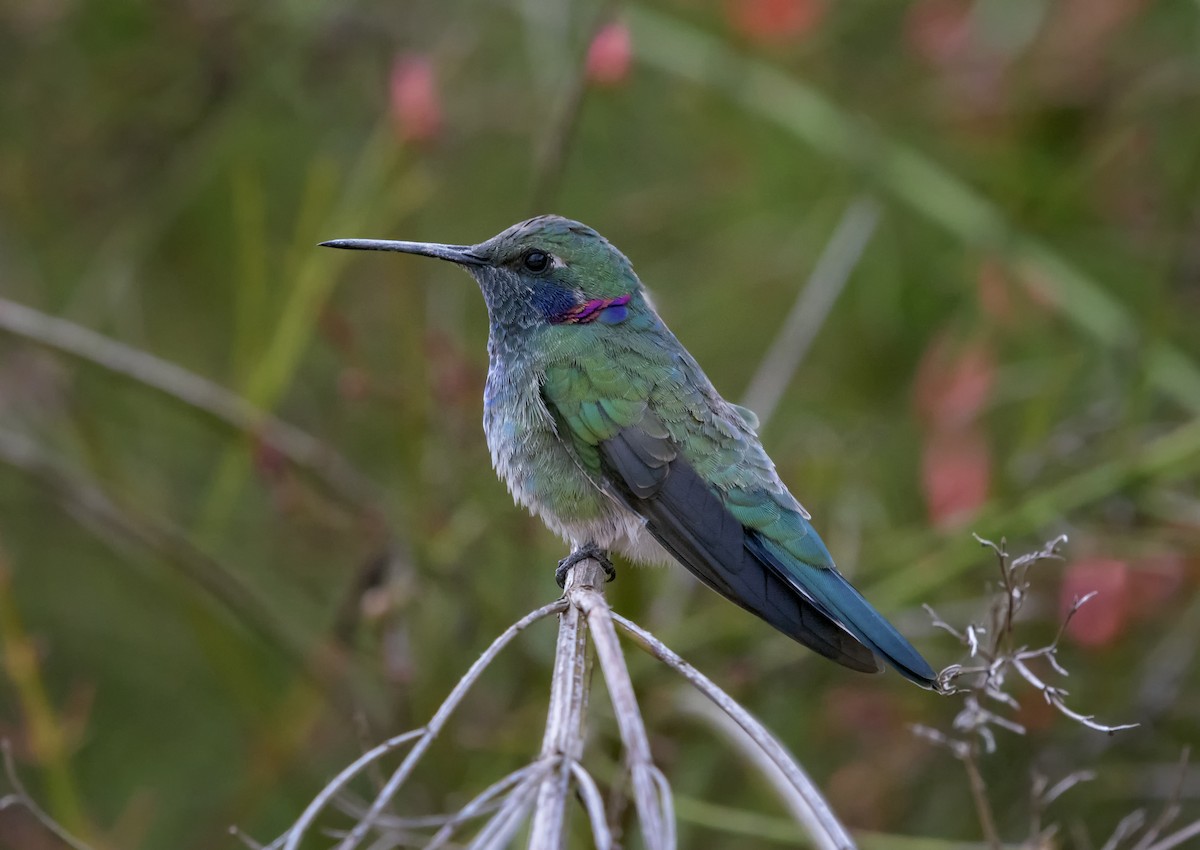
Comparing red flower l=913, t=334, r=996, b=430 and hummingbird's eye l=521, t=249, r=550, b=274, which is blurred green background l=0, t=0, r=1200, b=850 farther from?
hummingbird's eye l=521, t=249, r=550, b=274

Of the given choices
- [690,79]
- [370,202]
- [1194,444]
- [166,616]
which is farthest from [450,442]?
[166,616]

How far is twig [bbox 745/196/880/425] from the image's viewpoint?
3.90 metres

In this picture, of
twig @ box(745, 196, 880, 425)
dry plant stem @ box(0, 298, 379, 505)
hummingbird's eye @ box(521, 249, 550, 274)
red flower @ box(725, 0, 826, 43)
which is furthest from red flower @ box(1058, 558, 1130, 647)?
red flower @ box(725, 0, 826, 43)

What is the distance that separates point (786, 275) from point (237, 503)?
246cm

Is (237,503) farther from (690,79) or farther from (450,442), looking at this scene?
(690,79)

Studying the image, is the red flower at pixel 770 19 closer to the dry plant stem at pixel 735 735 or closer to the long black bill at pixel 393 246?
the long black bill at pixel 393 246

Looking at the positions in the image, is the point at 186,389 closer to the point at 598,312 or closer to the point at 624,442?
the point at 598,312

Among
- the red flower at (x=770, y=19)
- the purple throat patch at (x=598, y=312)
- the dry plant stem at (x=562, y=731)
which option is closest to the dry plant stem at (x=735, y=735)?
the dry plant stem at (x=562, y=731)

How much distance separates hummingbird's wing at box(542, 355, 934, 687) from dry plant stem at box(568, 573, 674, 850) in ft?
2.66

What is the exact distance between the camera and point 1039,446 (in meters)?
3.93

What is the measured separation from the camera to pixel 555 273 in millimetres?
3158

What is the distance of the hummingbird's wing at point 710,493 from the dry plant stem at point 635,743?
0.81 metres

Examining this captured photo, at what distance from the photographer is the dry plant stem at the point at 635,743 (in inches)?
51.4

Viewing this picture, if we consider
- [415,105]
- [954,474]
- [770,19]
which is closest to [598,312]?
[415,105]
